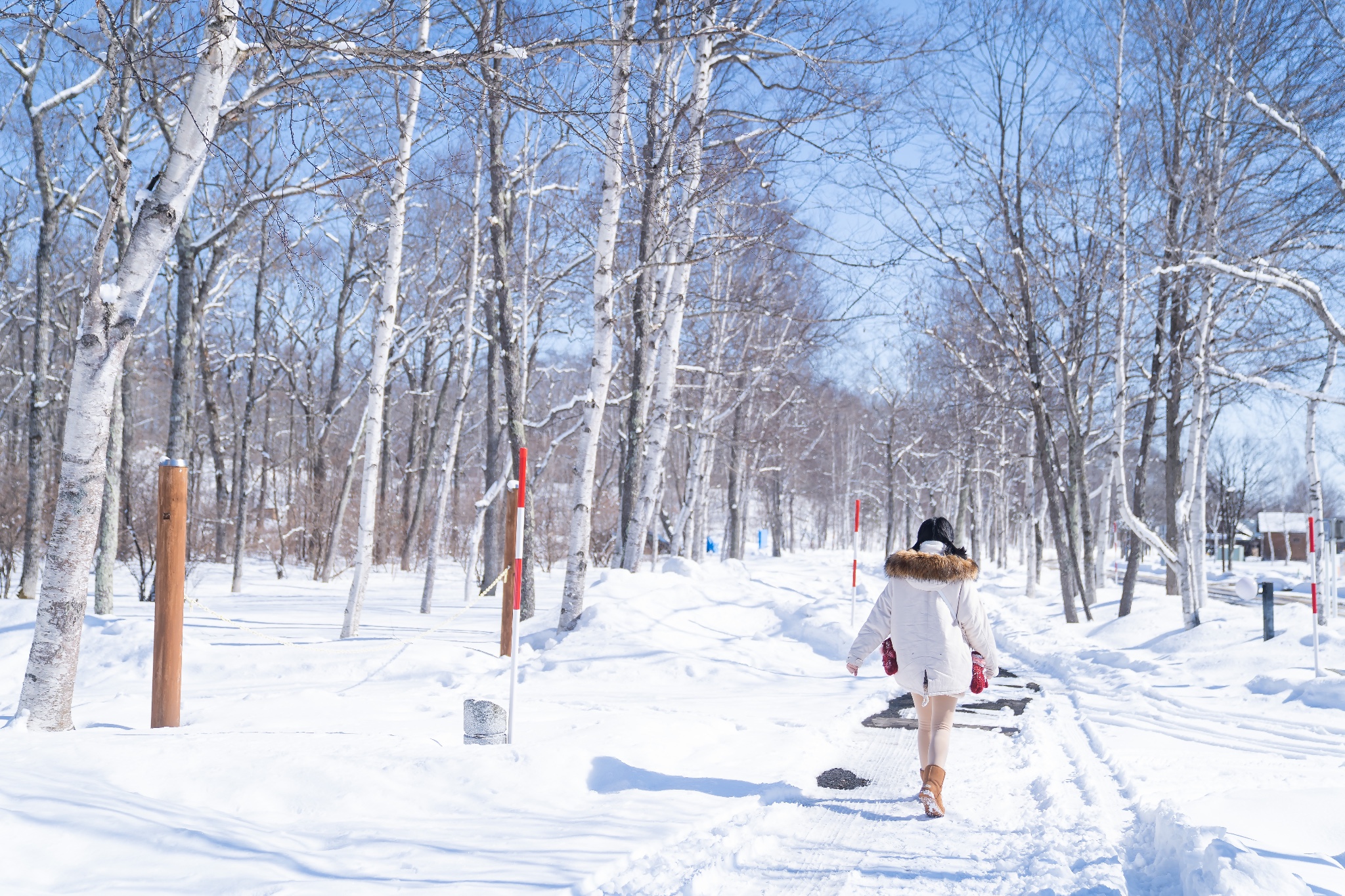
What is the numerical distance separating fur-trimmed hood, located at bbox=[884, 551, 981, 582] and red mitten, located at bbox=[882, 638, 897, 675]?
44 cm

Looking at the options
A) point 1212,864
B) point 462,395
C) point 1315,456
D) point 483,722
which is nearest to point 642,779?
point 483,722

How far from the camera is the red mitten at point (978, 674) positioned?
5160mm

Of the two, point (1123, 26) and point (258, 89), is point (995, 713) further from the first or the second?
point (1123, 26)

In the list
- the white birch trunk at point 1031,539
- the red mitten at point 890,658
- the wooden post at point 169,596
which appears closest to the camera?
the red mitten at point 890,658

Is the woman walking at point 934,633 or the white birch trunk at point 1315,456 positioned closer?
the woman walking at point 934,633

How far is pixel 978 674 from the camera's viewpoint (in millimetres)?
5219

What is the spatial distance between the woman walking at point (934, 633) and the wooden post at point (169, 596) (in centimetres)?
459

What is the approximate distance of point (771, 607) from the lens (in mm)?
15477

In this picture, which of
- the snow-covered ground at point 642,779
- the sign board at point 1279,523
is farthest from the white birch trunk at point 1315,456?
the sign board at point 1279,523

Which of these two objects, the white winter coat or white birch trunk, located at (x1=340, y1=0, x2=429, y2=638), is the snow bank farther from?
white birch trunk, located at (x1=340, y1=0, x2=429, y2=638)

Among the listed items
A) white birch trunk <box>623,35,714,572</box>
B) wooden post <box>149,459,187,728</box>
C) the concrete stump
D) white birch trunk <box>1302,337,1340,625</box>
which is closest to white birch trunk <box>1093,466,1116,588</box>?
white birch trunk <box>1302,337,1340,625</box>

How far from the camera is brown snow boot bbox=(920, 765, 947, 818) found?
4625mm

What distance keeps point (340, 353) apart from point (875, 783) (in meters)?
20.7

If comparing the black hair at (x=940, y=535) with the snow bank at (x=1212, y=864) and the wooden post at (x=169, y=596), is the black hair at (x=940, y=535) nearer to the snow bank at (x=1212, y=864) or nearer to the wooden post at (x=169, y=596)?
the snow bank at (x=1212, y=864)
